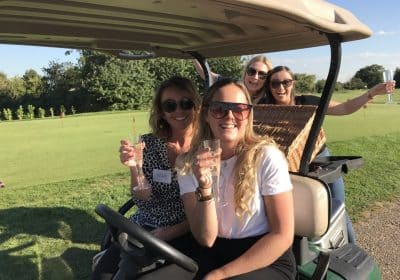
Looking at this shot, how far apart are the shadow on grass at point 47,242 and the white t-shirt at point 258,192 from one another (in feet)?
6.10

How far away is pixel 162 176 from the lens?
2502 mm

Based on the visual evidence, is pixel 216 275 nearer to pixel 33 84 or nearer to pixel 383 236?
pixel 383 236

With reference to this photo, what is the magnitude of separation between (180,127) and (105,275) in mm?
855

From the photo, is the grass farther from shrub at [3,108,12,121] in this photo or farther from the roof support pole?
shrub at [3,108,12,121]

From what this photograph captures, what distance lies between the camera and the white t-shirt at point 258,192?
6.49ft

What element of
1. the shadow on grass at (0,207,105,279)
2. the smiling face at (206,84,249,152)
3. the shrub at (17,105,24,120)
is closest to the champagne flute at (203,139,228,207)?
the smiling face at (206,84,249,152)

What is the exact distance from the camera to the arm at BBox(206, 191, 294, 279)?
1912mm

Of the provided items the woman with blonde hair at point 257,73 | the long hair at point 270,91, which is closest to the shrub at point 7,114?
the woman with blonde hair at point 257,73

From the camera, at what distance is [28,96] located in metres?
36.0

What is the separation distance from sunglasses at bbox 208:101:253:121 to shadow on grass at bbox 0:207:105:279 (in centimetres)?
204

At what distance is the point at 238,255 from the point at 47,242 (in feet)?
8.78

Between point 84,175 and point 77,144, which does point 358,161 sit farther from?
point 77,144

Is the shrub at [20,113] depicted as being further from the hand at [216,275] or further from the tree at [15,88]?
the hand at [216,275]

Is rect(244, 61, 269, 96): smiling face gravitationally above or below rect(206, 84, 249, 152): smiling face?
above
